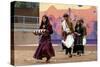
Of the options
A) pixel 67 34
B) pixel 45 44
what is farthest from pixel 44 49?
pixel 67 34

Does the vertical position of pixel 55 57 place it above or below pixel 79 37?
below

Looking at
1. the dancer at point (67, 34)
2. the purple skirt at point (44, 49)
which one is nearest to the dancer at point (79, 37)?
the dancer at point (67, 34)

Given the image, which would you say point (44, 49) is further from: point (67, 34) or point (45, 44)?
point (67, 34)

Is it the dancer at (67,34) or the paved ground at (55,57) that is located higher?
the dancer at (67,34)

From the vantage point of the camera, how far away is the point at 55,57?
6.00 ft

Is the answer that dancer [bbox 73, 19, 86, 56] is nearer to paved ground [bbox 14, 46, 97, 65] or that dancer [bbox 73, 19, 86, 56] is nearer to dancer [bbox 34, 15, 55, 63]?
paved ground [bbox 14, 46, 97, 65]

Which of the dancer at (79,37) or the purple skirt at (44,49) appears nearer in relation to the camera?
the purple skirt at (44,49)

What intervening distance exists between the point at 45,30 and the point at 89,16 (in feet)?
1.55

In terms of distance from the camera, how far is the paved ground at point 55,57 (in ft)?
5.56

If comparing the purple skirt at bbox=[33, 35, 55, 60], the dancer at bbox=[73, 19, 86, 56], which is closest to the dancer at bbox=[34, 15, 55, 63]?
the purple skirt at bbox=[33, 35, 55, 60]

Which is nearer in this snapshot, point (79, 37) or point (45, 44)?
point (45, 44)

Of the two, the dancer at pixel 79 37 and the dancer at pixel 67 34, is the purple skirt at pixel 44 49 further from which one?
the dancer at pixel 79 37

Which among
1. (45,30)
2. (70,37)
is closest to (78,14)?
(70,37)

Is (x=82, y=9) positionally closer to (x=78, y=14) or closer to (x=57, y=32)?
(x=78, y=14)
